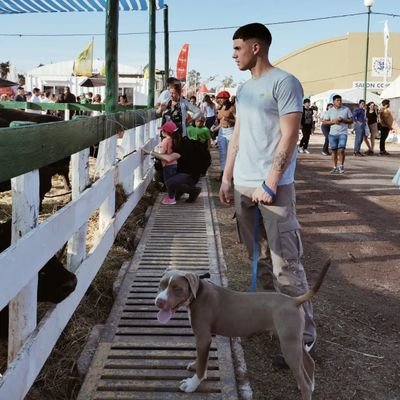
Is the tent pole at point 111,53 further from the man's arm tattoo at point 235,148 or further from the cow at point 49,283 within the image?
the cow at point 49,283

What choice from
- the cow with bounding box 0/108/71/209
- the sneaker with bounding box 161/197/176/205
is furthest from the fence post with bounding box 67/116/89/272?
the sneaker with bounding box 161/197/176/205

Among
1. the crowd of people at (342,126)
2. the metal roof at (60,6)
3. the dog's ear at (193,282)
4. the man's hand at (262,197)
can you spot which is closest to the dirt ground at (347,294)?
the dog's ear at (193,282)

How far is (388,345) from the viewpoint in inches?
151

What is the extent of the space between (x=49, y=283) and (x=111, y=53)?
3329mm

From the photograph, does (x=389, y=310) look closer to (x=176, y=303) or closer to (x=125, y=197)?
(x=176, y=303)

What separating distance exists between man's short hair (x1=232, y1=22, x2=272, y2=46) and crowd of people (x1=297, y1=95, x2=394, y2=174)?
10.0 m

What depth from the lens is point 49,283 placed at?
3.19 metres

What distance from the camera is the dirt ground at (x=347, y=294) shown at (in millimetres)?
3279

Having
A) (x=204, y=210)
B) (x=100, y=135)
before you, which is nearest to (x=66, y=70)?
(x=204, y=210)

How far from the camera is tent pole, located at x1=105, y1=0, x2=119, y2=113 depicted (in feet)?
18.6

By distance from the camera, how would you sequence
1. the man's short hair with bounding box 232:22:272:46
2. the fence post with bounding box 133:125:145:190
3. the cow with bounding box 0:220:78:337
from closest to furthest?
1. the cow with bounding box 0:220:78:337
2. the man's short hair with bounding box 232:22:272:46
3. the fence post with bounding box 133:125:145:190

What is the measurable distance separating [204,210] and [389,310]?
3785 millimetres

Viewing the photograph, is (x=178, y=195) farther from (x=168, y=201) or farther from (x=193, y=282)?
(x=193, y=282)

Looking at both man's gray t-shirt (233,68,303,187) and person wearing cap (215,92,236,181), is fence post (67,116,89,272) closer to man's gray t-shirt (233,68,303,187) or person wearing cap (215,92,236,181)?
man's gray t-shirt (233,68,303,187)
